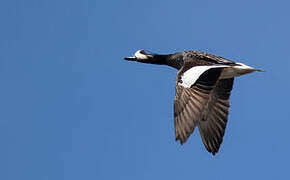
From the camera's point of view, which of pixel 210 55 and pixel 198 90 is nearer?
pixel 198 90

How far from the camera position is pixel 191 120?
8.55m

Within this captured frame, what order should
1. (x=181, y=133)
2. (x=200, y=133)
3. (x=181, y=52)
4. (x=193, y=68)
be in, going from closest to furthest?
1. (x=181, y=133)
2. (x=193, y=68)
3. (x=200, y=133)
4. (x=181, y=52)

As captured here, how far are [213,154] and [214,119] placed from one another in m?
0.67

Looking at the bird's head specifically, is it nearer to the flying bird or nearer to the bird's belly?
the flying bird

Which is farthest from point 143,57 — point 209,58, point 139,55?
point 209,58

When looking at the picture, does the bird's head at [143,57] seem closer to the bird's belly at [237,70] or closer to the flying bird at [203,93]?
the flying bird at [203,93]

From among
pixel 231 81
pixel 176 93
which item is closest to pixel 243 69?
pixel 231 81

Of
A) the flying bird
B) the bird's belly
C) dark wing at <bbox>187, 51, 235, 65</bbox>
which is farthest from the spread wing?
dark wing at <bbox>187, 51, 235, 65</bbox>

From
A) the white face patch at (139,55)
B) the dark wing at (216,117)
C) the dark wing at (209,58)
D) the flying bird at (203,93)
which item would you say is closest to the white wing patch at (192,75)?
the flying bird at (203,93)

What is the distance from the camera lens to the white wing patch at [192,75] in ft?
28.4

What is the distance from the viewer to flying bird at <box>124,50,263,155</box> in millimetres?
8570

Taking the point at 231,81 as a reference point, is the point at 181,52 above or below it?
above

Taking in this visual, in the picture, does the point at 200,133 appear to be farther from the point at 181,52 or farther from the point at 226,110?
the point at 181,52

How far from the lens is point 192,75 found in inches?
346
